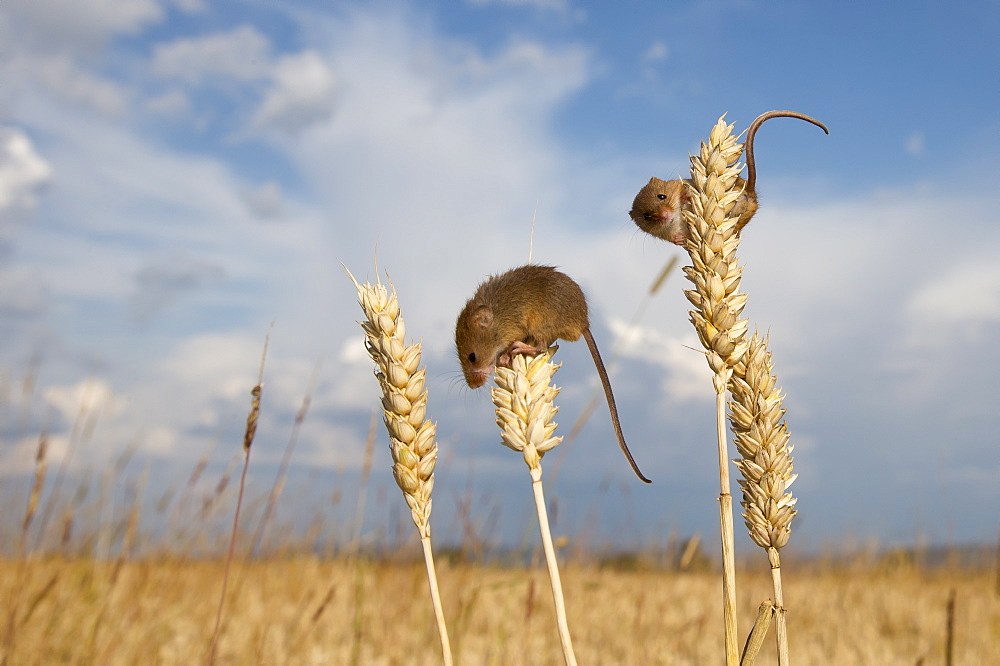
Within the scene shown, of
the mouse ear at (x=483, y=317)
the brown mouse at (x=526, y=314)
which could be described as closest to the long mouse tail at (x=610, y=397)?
the brown mouse at (x=526, y=314)

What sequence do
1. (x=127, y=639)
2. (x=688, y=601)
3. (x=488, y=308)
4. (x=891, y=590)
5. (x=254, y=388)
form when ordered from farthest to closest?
1. (x=891, y=590)
2. (x=688, y=601)
3. (x=127, y=639)
4. (x=488, y=308)
5. (x=254, y=388)

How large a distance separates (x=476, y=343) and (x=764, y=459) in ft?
6.23

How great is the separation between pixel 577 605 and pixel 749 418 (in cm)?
478

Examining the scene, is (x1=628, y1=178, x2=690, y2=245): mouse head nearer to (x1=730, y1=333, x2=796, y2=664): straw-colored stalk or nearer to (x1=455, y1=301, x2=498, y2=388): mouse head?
(x1=455, y1=301, x2=498, y2=388): mouse head

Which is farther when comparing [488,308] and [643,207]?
[643,207]

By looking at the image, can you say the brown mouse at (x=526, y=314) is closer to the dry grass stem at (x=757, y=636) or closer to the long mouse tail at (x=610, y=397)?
the long mouse tail at (x=610, y=397)

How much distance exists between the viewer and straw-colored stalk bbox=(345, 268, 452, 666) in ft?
3.75

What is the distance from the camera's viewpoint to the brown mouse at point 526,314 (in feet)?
8.82

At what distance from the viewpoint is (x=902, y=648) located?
4.60m

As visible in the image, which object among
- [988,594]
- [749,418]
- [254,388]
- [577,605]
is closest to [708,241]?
[749,418]

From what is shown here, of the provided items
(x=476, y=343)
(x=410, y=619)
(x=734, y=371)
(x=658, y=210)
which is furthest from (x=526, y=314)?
(x=410, y=619)

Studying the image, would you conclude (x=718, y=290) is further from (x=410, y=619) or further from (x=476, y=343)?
(x=410, y=619)

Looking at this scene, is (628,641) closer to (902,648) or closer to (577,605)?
(577,605)

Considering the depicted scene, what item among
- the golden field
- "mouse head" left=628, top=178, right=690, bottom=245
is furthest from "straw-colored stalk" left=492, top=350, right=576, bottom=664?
"mouse head" left=628, top=178, right=690, bottom=245
